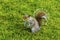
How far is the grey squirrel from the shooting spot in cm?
529

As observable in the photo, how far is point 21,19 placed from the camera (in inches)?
231

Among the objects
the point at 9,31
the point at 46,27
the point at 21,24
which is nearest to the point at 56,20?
the point at 46,27

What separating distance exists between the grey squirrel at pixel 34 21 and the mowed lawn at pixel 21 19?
5.5 inches

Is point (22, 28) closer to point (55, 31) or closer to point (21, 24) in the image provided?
point (21, 24)

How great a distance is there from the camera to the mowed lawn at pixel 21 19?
5.34 meters

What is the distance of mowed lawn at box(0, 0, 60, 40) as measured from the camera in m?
5.34

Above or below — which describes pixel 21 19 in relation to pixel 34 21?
below

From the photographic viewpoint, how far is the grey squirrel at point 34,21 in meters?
5.29

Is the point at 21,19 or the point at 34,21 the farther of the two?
the point at 21,19

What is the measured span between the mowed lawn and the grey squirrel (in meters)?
0.14

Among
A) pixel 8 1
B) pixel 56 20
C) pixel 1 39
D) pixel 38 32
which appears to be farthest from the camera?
pixel 8 1

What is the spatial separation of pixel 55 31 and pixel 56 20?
55 cm

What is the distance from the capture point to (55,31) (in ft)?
18.5

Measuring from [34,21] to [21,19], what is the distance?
627mm
